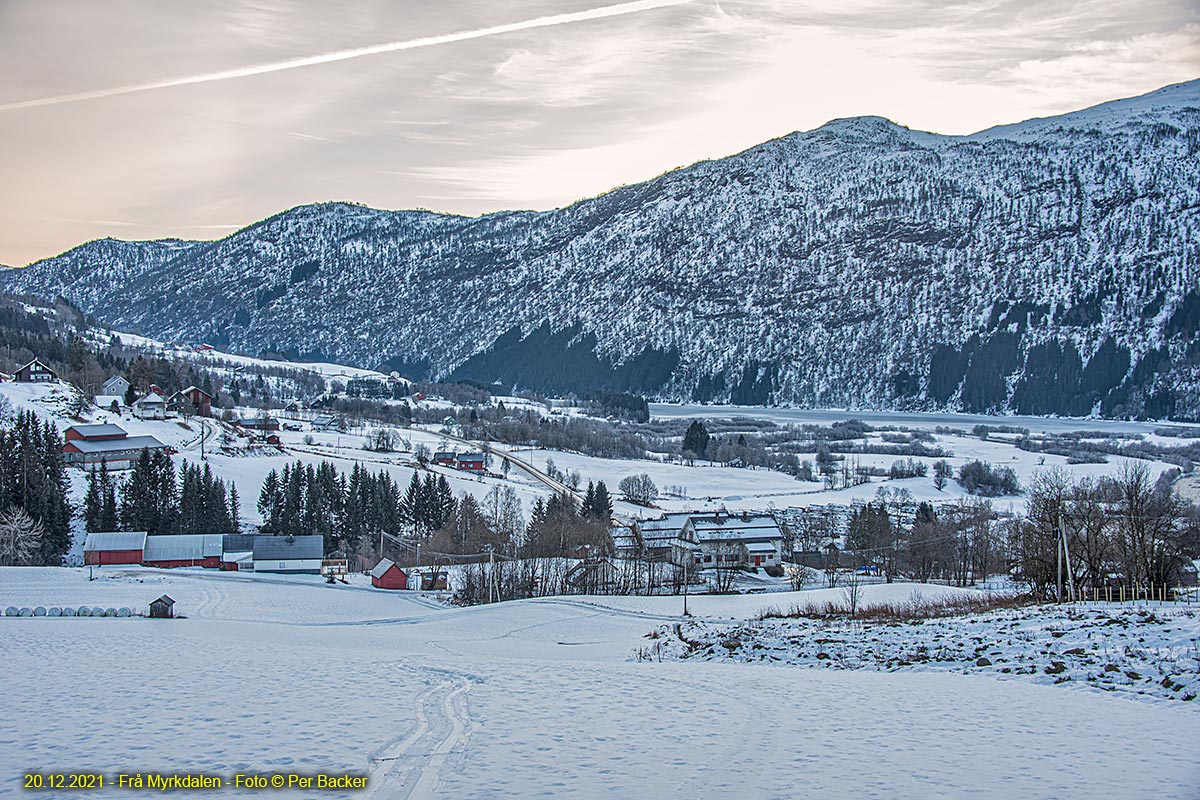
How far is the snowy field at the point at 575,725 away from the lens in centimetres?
1002

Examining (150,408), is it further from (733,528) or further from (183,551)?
(733,528)

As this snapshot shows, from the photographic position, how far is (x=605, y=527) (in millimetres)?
63906

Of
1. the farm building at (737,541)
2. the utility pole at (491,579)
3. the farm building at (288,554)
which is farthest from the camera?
the farm building at (737,541)

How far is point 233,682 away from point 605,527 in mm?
48422

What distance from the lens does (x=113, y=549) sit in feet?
180

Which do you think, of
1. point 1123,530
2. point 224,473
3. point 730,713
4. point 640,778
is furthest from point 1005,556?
point 224,473

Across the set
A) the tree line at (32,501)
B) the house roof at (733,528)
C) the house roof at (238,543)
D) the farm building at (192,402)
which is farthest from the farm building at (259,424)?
the house roof at (733,528)

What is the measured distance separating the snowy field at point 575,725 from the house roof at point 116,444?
58.4m

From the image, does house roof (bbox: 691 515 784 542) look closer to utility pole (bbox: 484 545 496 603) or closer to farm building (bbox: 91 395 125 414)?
utility pole (bbox: 484 545 496 603)

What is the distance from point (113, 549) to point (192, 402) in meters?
60.1

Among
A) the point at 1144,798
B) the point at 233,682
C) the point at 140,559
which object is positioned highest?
the point at 1144,798

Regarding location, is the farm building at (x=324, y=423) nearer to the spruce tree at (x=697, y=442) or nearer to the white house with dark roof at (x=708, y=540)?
the spruce tree at (x=697, y=442)

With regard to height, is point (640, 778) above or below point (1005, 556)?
above

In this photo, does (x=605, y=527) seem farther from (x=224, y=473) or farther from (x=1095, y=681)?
(x=1095, y=681)
